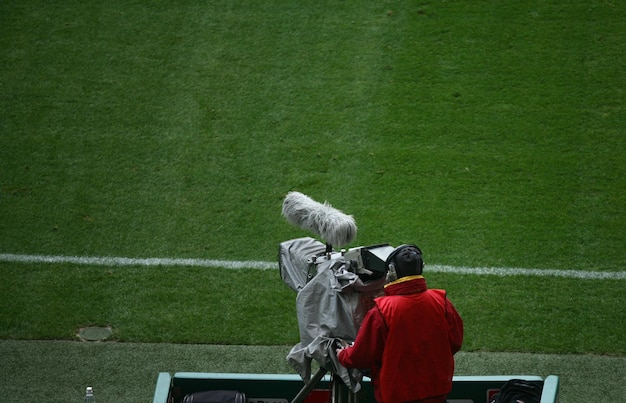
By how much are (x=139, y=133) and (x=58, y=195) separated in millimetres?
991

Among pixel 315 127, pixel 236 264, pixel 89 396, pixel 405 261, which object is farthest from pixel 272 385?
pixel 315 127

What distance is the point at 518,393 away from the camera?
5.39 metres

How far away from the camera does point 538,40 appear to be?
975 cm

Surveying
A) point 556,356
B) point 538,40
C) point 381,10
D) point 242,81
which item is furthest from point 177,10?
point 556,356

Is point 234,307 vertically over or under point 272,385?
under

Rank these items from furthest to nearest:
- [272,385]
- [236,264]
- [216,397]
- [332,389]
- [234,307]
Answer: [236,264], [234,307], [272,385], [216,397], [332,389]

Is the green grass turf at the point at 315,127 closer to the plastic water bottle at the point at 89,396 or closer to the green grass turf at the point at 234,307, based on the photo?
the green grass turf at the point at 234,307

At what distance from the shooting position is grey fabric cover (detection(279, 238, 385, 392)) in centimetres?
499

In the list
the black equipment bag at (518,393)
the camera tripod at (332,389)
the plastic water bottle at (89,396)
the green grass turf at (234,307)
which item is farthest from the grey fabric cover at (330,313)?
the green grass turf at (234,307)

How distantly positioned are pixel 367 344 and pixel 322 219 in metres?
0.66

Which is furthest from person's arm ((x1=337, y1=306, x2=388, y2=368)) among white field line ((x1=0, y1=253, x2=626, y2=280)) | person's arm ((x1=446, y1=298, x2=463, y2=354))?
white field line ((x1=0, y1=253, x2=626, y2=280))

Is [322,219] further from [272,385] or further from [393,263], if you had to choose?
[272,385]

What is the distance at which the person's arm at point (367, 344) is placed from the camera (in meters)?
4.89

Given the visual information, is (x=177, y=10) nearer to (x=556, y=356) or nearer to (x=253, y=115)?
(x=253, y=115)
